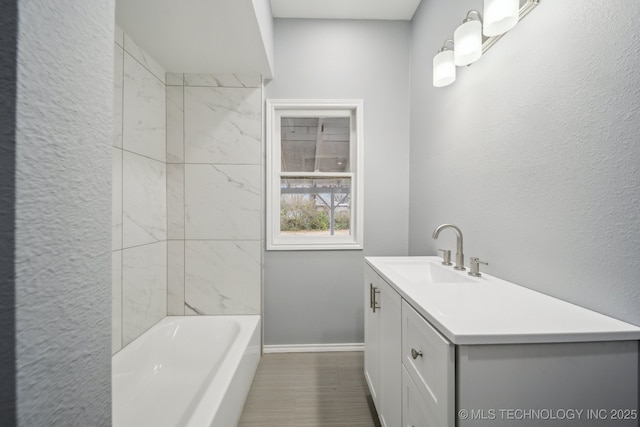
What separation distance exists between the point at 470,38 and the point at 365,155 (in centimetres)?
112

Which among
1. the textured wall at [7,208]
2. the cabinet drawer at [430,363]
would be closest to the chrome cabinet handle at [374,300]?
the cabinet drawer at [430,363]

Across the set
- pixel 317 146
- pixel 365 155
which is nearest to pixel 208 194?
pixel 317 146

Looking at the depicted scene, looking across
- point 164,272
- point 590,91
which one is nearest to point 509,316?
point 590,91

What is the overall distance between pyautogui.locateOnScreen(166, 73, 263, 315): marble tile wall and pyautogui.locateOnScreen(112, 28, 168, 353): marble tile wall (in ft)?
0.29

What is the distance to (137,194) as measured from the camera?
1729 millimetres

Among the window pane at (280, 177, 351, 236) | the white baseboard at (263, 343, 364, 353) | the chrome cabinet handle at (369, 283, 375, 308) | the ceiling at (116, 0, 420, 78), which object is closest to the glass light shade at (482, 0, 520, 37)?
the ceiling at (116, 0, 420, 78)

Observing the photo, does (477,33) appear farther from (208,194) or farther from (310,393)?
(310,393)

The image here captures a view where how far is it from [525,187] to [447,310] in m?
0.64

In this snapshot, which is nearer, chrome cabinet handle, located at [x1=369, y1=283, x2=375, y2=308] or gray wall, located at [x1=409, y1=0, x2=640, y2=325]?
gray wall, located at [x1=409, y1=0, x2=640, y2=325]

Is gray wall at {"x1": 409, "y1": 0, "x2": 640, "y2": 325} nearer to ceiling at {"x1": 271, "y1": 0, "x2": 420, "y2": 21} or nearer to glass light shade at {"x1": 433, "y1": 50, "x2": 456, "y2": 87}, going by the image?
glass light shade at {"x1": 433, "y1": 50, "x2": 456, "y2": 87}

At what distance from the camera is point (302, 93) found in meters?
2.25

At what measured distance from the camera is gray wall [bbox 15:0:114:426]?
32 centimetres

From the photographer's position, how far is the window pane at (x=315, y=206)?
238cm

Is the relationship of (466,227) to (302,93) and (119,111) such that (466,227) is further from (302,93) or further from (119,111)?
(119,111)
